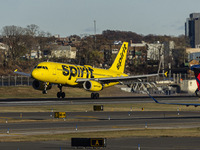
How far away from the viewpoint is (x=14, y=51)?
18488 centimetres

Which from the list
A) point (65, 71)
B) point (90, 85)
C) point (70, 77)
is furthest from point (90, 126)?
point (90, 85)

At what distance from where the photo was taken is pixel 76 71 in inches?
3108

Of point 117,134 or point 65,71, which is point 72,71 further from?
point 117,134

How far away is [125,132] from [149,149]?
9093mm

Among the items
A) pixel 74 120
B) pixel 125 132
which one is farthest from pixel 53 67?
pixel 125 132

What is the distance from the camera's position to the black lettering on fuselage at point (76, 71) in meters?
76.7

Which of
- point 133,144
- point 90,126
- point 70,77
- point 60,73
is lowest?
point 90,126

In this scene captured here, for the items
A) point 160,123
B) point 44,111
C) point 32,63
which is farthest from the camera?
point 32,63

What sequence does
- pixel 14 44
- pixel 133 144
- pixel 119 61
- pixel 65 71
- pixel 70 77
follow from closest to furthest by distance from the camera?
pixel 133 144, pixel 65 71, pixel 70 77, pixel 119 61, pixel 14 44

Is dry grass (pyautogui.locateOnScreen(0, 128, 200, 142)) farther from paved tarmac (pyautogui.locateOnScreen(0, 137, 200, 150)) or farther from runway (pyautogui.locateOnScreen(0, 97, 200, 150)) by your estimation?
paved tarmac (pyautogui.locateOnScreen(0, 137, 200, 150))

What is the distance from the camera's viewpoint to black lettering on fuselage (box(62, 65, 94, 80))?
252 feet

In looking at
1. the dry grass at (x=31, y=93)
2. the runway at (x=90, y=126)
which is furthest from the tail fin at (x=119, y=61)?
the runway at (x=90, y=126)

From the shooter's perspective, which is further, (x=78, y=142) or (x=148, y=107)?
(x=148, y=107)

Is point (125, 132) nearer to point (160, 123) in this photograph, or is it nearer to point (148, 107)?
point (160, 123)
